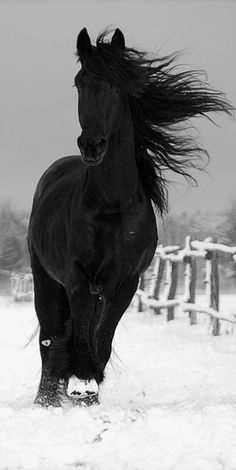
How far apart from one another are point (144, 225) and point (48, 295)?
1476mm

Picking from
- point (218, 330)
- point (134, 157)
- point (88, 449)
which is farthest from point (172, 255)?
point (88, 449)

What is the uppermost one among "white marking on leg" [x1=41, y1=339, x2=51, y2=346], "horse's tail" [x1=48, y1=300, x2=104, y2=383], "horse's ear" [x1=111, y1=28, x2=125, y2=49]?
"horse's ear" [x1=111, y1=28, x2=125, y2=49]

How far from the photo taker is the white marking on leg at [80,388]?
468 cm

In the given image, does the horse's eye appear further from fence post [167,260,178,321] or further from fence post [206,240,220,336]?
fence post [167,260,178,321]

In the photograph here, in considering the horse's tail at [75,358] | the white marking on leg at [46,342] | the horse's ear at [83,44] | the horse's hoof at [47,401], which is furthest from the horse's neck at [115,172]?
the white marking on leg at [46,342]

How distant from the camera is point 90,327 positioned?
4.99 meters

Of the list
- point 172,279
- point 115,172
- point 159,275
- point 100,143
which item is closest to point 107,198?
point 115,172

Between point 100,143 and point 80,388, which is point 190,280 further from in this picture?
point 100,143

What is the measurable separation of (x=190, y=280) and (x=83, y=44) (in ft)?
30.8

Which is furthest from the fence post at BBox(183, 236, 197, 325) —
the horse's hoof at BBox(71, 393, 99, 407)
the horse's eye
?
the horse's eye

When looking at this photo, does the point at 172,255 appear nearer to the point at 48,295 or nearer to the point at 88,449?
the point at 48,295

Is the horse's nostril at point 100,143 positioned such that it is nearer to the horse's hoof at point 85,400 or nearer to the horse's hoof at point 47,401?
the horse's hoof at point 85,400

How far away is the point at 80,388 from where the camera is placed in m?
4.69

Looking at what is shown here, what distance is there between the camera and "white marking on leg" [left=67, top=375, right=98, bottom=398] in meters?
4.68
